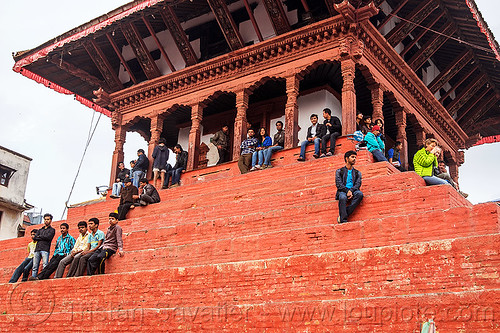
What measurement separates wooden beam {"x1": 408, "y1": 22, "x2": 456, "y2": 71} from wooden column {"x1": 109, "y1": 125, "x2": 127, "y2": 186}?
28.0 feet

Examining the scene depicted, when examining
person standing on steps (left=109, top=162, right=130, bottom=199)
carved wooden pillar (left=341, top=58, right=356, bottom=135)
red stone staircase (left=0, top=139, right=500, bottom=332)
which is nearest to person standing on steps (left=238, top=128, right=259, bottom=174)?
red stone staircase (left=0, top=139, right=500, bottom=332)

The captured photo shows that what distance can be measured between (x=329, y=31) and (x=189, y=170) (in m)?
4.86

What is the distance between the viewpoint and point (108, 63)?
1669cm

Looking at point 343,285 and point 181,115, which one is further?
point 181,115

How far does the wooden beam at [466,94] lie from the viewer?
17.4 metres

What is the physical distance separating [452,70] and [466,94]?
1.33m

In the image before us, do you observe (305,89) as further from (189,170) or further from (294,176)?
(294,176)

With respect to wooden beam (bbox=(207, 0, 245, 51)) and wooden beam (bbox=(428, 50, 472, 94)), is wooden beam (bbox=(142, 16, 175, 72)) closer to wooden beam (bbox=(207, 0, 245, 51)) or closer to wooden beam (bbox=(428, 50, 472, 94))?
wooden beam (bbox=(207, 0, 245, 51))

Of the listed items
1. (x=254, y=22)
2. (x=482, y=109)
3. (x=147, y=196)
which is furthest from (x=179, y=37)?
(x=482, y=109)

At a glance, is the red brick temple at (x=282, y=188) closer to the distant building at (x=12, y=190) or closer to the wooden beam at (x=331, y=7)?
the wooden beam at (x=331, y=7)

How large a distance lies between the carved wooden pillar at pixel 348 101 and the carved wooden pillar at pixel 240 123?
2.73m

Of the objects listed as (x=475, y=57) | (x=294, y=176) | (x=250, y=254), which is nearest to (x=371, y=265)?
(x=250, y=254)

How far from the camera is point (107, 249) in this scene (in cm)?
923

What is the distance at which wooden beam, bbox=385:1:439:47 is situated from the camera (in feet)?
47.0
